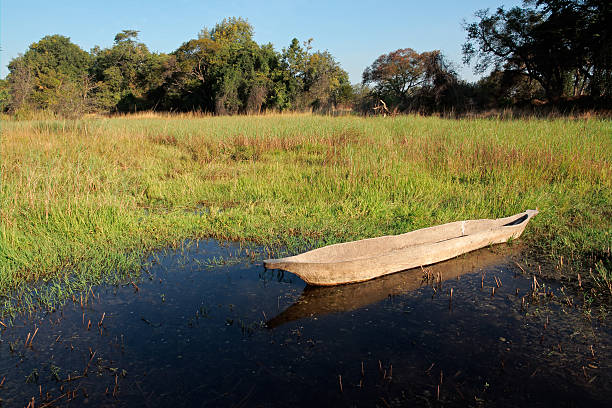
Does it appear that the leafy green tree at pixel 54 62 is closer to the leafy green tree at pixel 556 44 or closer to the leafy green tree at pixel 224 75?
the leafy green tree at pixel 224 75

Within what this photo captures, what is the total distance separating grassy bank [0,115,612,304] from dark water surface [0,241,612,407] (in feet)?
2.85

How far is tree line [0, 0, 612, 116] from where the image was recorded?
682 inches

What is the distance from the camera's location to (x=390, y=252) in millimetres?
3854

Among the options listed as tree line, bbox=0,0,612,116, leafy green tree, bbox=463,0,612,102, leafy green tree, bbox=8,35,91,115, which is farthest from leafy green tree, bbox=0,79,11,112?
leafy green tree, bbox=463,0,612,102

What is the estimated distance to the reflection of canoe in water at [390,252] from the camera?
3357 mm

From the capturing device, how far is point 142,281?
3.68 m

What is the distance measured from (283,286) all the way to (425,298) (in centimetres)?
126

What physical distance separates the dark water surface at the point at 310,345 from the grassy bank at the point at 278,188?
2.85 ft

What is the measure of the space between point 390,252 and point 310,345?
1.45 meters

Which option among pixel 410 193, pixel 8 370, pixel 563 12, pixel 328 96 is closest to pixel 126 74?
pixel 328 96

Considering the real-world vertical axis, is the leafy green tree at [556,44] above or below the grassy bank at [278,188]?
above

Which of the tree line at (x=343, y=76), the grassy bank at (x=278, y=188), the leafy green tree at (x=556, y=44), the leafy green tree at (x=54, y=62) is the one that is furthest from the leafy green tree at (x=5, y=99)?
the leafy green tree at (x=556, y=44)

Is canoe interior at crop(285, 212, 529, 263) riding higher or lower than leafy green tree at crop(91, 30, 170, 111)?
lower

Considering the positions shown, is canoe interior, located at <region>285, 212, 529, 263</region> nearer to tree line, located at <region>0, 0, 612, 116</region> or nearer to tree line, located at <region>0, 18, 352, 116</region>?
tree line, located at <region>0, 0, 612, 116</region>
